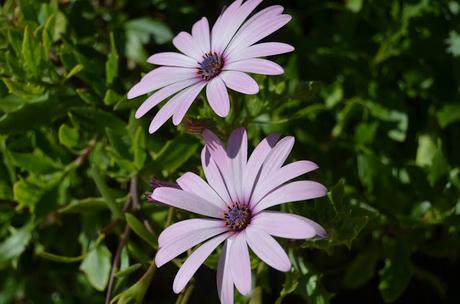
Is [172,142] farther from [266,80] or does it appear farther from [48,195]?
[48,195]

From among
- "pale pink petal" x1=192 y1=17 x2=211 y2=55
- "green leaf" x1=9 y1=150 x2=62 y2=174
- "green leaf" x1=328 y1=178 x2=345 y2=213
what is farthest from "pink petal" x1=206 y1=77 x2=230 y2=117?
"green leaf" x1=9 y1=150 x2=62 y2=174

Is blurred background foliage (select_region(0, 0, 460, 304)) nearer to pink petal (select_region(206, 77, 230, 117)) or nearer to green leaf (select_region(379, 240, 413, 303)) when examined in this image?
green leaf (select_region(379, 240, 413, 303))

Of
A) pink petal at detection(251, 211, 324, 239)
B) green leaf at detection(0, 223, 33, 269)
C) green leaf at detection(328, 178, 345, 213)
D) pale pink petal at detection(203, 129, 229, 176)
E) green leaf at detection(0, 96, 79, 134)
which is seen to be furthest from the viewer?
green leaf at detection(0, 223, 33, 269)

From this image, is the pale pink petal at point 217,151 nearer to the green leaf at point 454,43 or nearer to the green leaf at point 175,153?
the green leaf at point 175,153

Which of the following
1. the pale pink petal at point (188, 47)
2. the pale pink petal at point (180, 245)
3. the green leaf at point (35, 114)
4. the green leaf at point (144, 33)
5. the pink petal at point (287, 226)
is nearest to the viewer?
the pink petal at point (287, 226)

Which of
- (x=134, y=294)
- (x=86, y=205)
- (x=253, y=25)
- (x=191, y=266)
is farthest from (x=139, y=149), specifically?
(x=191, y=266)

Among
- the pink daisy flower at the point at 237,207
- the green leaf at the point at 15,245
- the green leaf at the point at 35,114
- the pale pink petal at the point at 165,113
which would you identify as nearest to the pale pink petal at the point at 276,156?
the pink daisy flower at the point at 237,207
